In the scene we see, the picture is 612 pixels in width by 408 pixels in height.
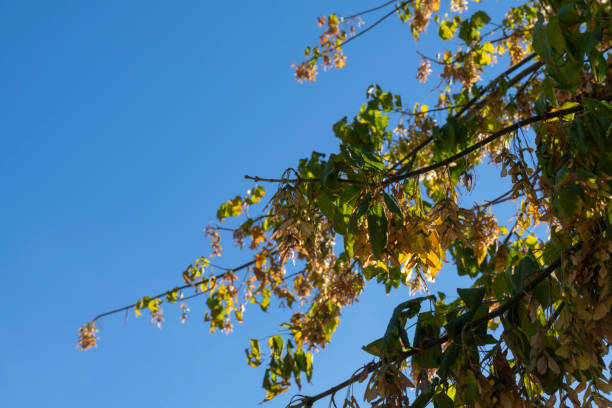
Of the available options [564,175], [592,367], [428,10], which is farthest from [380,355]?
[428,10]

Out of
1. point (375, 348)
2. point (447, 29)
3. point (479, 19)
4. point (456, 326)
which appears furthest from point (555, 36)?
point (447, 29)

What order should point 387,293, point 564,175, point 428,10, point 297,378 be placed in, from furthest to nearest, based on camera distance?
point 428,10 < point 387,293 < point 297,378 < point 564,175

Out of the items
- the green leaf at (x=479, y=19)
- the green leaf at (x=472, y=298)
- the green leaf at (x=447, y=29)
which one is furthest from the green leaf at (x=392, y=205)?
the green leaf at (x=447, y=29)

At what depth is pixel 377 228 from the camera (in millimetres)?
1407

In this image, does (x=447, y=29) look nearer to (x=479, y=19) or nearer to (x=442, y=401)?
(x=479, y=19)

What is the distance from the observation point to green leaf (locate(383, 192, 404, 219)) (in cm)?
135

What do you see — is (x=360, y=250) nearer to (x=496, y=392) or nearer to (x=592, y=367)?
(x=496, y=392)

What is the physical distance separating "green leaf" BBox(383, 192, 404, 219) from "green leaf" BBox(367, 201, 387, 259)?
0.03 meters

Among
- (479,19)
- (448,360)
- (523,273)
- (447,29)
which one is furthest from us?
(447,29)

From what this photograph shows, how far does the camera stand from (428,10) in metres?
4.73

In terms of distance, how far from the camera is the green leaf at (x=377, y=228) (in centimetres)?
140

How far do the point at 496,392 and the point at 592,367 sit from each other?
21cm

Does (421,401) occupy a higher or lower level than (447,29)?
lower

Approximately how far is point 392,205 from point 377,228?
7 cm
